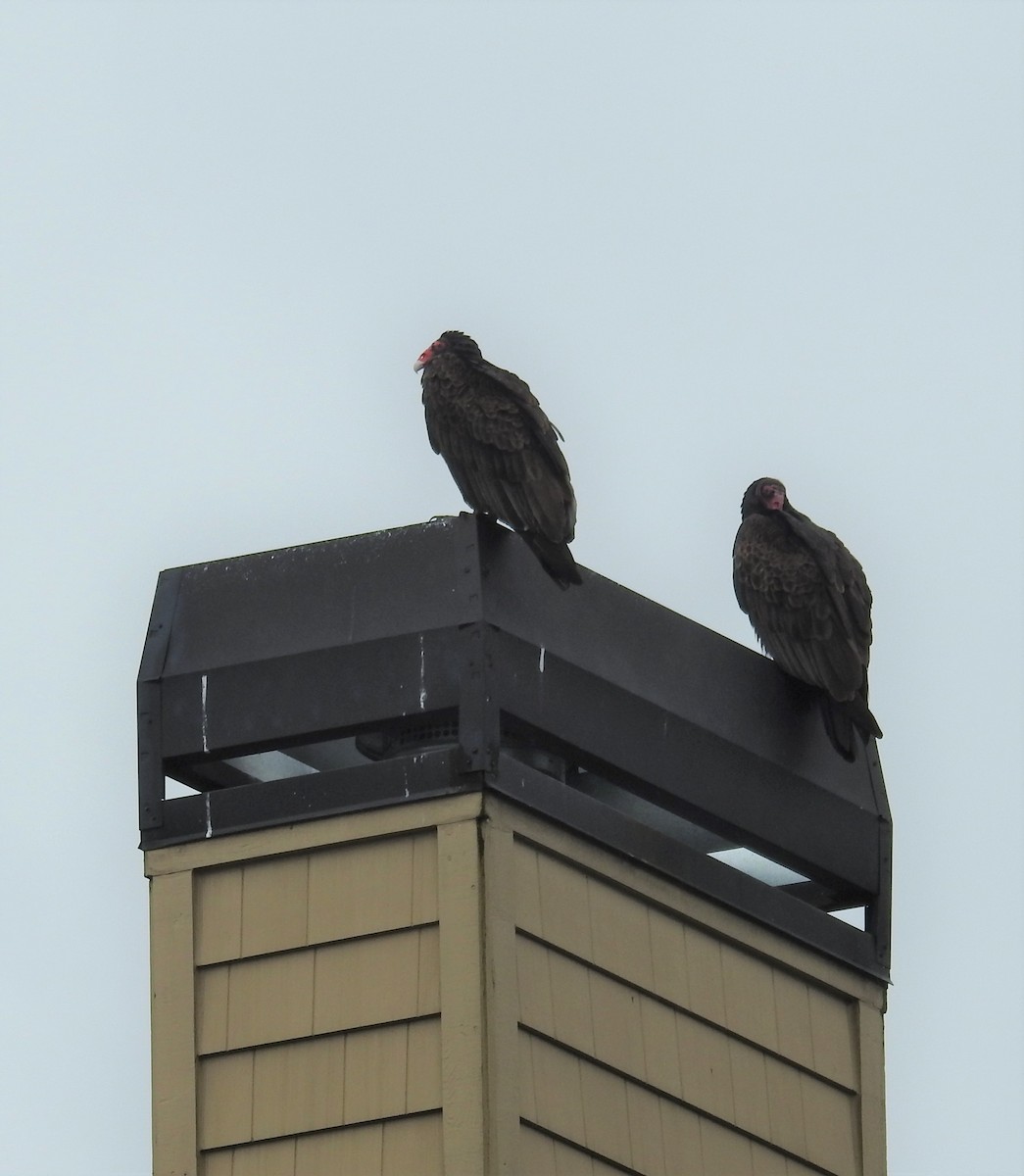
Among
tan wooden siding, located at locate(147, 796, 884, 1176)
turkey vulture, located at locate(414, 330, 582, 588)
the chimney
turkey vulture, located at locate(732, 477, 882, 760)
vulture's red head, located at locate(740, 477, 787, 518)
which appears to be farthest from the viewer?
vulture's red head, located at locate(740, 477, 787, 518)

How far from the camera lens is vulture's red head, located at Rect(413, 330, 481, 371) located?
9133 millimetres

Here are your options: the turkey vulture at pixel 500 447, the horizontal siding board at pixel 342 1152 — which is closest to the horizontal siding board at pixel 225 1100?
the horizontal siding board at pixel 342 1152

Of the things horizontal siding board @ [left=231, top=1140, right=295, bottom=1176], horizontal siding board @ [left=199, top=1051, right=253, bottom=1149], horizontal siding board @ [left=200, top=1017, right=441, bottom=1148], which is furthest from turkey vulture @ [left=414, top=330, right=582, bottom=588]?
horizontal siding board @ [left=231, top=1140, right=295, bottom=1176]

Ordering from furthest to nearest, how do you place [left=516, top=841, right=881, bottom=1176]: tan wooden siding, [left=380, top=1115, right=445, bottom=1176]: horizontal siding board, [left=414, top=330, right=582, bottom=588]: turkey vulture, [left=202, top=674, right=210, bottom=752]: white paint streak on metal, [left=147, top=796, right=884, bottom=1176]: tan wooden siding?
[left=414, top=330, right=582, bottom=588]: turkey vulture
[left=202, top=674, right=210, bottom=752]: white paint streak on metal
[left=516, top=841, right=881, bottom=1176]: tan wooden siding
[left=147, top=796, right=884, bottom=1176]: tan wooden siding
[left=380, top=1115, right=445, bottom=1176]: horizontal siding board

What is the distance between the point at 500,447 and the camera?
861 cm

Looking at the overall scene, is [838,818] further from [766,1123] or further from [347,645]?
[347,645]

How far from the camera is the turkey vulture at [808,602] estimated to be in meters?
8.84

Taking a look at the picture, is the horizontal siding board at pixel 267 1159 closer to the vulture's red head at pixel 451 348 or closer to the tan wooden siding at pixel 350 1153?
the tan wooden siding at pixel 350 1153

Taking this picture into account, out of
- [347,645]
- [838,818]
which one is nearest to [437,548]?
[347,645]

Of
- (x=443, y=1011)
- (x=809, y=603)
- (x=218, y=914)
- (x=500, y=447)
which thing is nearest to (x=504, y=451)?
(x=500, y=447)

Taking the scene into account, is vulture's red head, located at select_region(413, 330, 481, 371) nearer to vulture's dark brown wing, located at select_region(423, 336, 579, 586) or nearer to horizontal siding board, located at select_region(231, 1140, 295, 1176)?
vulture's dark brown wing, located at select_region(423, 336, 579, 586)

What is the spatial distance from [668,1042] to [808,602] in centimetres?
211

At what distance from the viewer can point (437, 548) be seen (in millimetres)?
7844

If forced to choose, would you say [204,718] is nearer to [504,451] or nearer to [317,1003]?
[317,1003]
